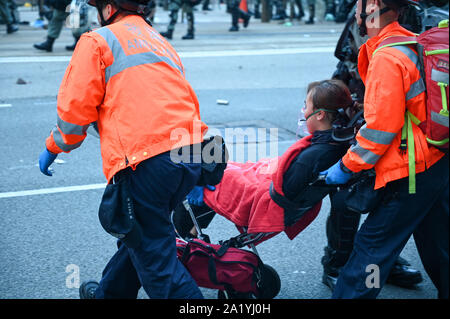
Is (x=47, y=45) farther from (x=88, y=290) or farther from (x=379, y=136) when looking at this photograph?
(x=379, y=136)

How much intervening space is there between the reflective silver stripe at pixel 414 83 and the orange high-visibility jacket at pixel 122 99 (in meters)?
0.99

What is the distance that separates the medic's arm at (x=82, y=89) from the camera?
9.04 ft

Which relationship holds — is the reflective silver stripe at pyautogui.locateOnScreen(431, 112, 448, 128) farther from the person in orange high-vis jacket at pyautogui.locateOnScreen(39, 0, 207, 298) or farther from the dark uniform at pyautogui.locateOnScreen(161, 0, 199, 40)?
the dark uniform at pyautogui.locateOnScreen(161, 0, 199, 40)

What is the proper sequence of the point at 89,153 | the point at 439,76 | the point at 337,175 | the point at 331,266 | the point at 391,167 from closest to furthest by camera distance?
the point at 439,76 → the point at 391,167 → the point at 337,175 → the point at 331,266 → the point at 89,153

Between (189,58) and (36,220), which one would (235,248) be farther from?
(189,58)

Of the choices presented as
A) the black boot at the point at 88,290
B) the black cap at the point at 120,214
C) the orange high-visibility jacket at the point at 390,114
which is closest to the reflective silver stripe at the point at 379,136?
the orange high-visibility jacket at the point at 390,114

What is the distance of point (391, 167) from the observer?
9.41 ft

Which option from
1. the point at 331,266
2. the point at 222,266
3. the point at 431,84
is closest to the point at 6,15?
the point at 331,266

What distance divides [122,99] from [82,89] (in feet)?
0.58

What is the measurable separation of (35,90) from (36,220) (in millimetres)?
4716

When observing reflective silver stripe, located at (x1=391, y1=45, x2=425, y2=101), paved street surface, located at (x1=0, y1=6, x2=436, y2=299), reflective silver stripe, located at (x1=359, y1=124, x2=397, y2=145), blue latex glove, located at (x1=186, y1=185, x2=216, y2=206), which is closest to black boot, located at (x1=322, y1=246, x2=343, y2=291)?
paved street surface, located at (x1=0, y1=6, x2=436, y2=299)

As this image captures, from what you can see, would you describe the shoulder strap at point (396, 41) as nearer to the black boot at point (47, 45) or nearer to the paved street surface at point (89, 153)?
the paved street surface at point (89, 153)

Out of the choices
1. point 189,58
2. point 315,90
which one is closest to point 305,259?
point 315,90

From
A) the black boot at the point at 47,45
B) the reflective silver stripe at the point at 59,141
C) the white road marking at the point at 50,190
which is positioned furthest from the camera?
the black boot at the point at 47,45
